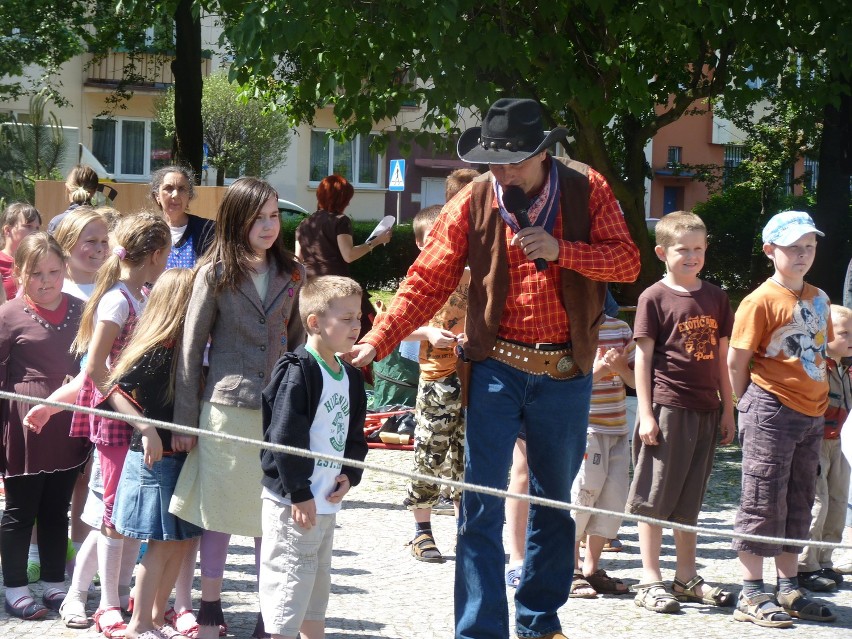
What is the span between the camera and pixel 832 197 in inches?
510

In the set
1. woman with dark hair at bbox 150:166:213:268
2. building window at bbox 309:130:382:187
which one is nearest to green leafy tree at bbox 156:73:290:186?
building window at bbox 309:130:382:187

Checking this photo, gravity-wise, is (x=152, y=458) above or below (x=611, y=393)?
below

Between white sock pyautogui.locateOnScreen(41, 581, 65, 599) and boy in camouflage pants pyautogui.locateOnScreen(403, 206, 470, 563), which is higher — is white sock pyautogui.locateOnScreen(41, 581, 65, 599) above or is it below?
below

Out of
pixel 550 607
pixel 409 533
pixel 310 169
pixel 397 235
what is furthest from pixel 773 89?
pixel 310 169

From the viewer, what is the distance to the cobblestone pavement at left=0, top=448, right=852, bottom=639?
490cm

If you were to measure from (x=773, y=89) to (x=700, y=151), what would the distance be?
32480 millimetres

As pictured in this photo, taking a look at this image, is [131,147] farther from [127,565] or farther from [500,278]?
[500,278]

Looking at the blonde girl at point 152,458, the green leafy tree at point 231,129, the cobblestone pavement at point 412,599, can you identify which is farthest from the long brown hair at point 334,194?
the green leafy tree at point 231,129

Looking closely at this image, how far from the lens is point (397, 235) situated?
2480 centimetres

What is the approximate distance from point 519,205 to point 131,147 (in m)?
35.5

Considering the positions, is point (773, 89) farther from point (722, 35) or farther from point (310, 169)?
point (310, 169)

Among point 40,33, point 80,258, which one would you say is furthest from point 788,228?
point 40,33

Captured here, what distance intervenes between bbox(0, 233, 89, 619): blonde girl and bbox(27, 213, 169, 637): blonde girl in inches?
11.1

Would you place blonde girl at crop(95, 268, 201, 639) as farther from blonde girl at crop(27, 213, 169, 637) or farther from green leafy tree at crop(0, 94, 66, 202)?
green leafy tree at crop(0, 94, 66, 202)
